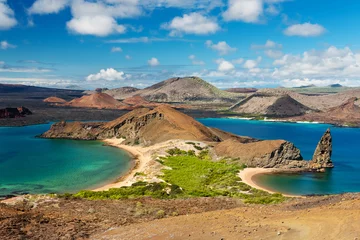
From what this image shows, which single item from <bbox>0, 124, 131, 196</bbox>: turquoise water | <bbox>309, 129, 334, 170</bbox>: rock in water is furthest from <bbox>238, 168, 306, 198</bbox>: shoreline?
<bbox>0, 124, 131, 196</bbox>: turquoise water

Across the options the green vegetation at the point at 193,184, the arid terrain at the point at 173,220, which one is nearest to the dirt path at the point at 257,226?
the arid terrain at the point at 173,220

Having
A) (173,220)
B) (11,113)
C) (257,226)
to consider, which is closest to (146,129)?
(173,220)

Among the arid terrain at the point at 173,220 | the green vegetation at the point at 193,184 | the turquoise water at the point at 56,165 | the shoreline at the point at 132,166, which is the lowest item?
the turquoise water at the point at 56,165

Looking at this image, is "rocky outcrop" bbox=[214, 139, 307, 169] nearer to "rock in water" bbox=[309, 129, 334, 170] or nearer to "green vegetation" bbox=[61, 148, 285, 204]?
"rock in water" bbox=[309, 129, 334, 170]

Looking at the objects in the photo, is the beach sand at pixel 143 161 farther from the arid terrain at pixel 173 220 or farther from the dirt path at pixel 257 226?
the dirt path at pixel 257 226

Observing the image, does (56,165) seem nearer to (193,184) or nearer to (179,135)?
(179,135)
